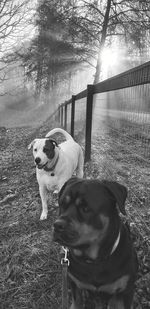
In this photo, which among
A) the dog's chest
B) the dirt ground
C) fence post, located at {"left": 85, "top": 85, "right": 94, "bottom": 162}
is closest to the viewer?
the dirt ground

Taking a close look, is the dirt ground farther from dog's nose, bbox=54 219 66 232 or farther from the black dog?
dog's nose, bbox=54 219 66 232

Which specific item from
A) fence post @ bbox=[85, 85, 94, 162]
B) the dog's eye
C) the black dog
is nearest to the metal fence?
fence post @ bbox=[85, 85, 94, 162]

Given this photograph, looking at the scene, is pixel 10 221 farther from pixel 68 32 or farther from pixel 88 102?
pixel 68 32

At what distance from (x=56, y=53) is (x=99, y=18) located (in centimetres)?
392

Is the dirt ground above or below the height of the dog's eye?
below

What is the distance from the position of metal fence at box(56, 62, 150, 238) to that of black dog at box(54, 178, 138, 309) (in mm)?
1059

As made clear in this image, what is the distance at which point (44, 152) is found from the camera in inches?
163

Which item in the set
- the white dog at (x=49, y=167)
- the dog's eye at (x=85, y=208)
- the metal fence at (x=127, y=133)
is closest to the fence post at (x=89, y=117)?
the metal fence at (x=127, y=133)

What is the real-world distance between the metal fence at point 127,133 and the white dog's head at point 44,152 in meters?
1.11

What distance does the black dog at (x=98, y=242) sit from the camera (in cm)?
196

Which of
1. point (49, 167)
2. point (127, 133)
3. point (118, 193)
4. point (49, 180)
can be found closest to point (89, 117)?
point (127, 133)

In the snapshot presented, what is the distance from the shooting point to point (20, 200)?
460cm

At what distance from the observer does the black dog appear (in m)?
1.96

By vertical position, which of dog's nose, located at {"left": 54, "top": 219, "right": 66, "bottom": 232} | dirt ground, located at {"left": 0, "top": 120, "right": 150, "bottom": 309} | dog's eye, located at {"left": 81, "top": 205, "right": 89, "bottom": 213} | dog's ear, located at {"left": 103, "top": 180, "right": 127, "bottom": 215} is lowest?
dirt ground, located at {"left": 0, "top": 120, "right": 150, "bottom": 309}
